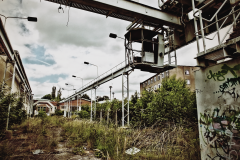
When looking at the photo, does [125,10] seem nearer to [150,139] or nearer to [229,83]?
[229,83]

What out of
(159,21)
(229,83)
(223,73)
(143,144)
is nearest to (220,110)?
(229,83)

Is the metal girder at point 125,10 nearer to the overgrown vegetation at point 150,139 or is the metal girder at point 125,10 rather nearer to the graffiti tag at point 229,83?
the overgrown vegetation at point 150,139

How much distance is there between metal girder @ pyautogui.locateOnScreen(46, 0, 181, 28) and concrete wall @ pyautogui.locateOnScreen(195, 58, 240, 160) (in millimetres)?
4320

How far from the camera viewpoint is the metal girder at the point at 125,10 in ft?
21.1

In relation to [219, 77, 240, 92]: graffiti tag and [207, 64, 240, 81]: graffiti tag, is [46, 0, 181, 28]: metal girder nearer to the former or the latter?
[207, 64, 240, 81]: graffiti tag

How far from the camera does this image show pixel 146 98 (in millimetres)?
13383

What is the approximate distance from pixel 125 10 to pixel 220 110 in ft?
18.1

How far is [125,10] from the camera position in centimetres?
685

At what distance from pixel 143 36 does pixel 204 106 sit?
19.3 ft

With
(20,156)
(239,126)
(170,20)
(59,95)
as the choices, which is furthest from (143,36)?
(59,95)

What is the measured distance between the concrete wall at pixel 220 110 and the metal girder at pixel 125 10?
4320 millimetres

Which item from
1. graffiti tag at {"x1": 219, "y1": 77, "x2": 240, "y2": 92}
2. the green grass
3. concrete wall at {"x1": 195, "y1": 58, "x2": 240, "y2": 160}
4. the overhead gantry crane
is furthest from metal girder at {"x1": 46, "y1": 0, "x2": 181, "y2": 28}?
the green grass

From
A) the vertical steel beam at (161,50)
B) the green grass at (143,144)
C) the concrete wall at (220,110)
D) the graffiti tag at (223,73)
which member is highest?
the vertical steel beam at (161,50)

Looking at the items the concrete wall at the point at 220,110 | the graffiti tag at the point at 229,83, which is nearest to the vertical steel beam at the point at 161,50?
the concrete wall at the point at 220,110
